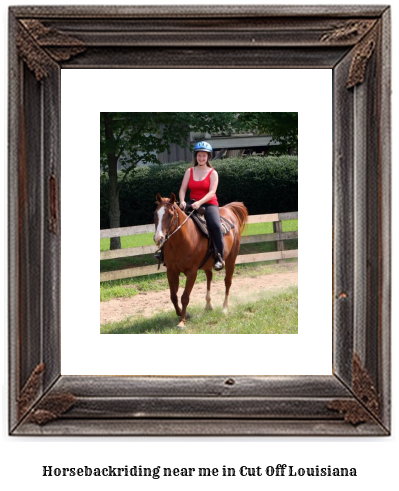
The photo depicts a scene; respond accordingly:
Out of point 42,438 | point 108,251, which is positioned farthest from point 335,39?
point 42,438

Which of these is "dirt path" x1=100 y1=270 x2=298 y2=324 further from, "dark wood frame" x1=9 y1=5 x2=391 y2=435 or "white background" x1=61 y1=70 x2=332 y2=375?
"dark wood frame" x1=9 y1=5 x2=391 y2=435

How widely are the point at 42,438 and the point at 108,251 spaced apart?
49.2 inches

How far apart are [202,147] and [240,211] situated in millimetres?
649

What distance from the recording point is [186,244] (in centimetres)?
486

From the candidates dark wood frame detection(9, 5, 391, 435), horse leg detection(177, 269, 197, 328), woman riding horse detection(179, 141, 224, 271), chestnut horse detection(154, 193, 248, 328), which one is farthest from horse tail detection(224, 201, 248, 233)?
dark wood frame detection(9, 5, 391, 435)

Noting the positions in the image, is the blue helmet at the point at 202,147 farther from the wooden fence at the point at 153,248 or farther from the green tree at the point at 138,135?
the wooden fence at the point at 153,248

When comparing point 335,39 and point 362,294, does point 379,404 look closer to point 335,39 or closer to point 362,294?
point 362,294

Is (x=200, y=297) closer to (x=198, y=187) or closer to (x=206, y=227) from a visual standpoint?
(x=198, y=187)

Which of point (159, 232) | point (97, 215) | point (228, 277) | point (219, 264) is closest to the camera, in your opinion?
point (97, 215)

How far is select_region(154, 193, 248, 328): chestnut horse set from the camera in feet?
14.0

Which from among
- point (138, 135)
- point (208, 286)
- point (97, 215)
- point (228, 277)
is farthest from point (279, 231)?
point (97, 215)

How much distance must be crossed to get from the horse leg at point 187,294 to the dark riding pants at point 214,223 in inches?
15.1

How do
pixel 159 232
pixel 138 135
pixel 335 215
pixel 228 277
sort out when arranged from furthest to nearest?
pixel 228 277
pixel 159 232
pixel 138 135
pixel 335 215

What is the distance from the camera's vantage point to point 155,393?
346 cm
